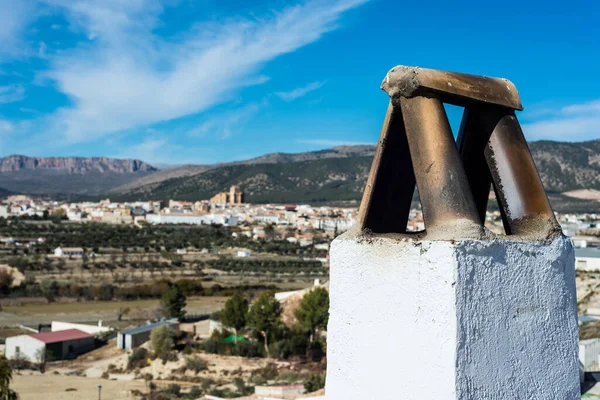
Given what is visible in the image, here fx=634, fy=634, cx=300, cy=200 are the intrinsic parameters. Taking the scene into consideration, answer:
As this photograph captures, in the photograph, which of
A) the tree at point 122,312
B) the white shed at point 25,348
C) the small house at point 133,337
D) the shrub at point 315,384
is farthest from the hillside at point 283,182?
the shrub at point 315,384

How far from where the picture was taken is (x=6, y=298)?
140 feet

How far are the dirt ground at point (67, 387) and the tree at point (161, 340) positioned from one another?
3.36 metres

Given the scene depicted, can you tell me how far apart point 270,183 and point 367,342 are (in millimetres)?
154786

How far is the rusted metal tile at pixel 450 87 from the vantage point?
7.68 ft

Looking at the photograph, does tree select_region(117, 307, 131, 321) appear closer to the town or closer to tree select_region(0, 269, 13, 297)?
the town

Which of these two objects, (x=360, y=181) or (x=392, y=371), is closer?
(x=392, y=371)

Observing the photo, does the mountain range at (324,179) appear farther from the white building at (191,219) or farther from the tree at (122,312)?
the tree at (122,312)

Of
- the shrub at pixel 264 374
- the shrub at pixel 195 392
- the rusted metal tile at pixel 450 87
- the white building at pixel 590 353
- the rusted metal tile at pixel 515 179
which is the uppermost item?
the rusted metal tile at pixel 450 87

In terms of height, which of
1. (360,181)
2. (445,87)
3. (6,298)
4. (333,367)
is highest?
(360,181)

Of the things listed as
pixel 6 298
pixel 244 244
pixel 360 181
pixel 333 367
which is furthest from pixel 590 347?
pixel 360 181

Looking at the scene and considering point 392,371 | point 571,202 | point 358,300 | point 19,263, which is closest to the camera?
point 392,371

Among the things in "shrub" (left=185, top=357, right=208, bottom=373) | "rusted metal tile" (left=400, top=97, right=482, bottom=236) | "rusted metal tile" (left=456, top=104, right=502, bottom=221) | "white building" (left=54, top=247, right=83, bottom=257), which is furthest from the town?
"rusted metal tile" (left=400, top=97, right=482, bottom=236)

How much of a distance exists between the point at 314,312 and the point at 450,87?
25191mm

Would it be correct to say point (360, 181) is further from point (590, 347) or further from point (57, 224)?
point (590, 347)
